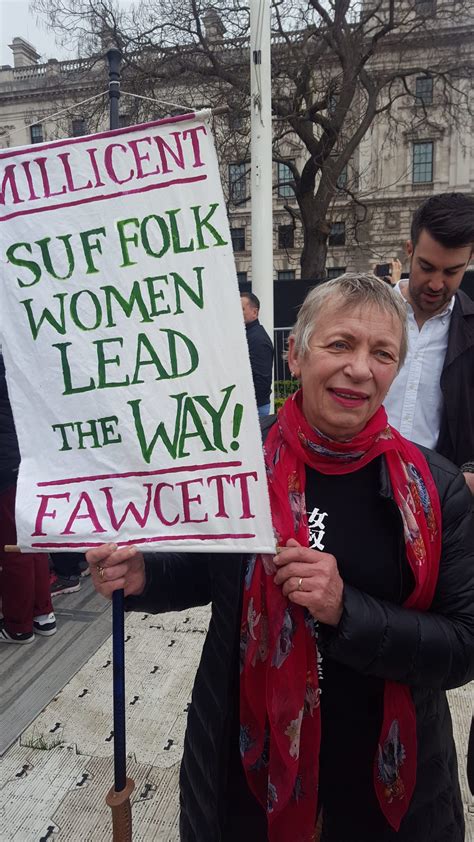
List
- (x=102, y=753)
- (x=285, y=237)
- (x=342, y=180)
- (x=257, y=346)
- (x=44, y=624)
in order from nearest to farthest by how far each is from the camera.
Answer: (x=102, y=753)
(x=44, y=624)
(x=257, y=346)
(x=342, y=180)
(x=285, y=237)

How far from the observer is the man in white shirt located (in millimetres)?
1888

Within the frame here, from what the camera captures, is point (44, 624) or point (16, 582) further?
point (44, 624)

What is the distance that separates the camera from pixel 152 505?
1.25 metres

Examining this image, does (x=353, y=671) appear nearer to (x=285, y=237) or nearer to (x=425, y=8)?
(x=425, y=8)

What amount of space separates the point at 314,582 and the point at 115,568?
0.42m

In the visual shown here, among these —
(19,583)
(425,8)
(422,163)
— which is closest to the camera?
(19,583)

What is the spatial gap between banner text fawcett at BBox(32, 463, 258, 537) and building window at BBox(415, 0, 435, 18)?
547 inches

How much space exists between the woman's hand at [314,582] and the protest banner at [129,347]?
62 millimetres

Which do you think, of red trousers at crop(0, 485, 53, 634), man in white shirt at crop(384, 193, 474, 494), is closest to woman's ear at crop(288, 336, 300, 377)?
man in white shirt at crop(384, 193, 474, 494)

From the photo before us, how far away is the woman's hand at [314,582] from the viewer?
1121mm

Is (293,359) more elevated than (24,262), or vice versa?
(24,262)

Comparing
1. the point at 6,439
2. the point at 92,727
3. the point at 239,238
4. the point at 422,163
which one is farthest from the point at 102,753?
the point at 422,163

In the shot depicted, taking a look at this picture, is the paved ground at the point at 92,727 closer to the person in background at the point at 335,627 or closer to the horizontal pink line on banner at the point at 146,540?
the person in background at the point at 335,627

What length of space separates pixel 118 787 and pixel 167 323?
1.02 metres
